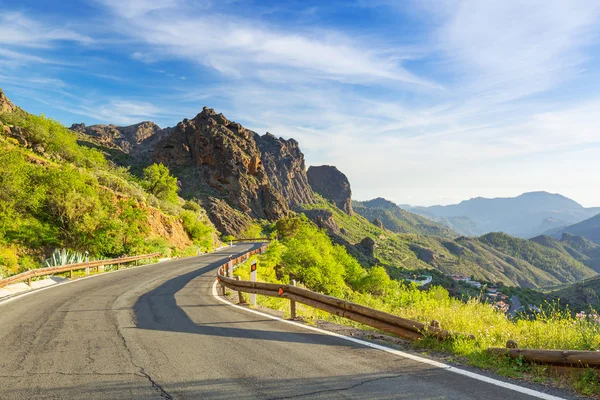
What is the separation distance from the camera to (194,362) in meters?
4.96

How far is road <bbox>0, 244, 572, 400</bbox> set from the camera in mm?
3900

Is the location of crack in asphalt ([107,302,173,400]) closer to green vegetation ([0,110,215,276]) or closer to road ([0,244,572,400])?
road ([0,244,572,400])

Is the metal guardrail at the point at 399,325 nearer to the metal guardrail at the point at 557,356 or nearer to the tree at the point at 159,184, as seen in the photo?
the metal guardrail at the point at 557,356

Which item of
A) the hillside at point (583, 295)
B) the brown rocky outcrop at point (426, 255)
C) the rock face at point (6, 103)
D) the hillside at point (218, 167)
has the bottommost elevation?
the hillside at point (583, 295)

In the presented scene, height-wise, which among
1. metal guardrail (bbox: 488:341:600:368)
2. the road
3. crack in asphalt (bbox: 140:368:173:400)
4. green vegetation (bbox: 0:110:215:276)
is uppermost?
green vegetation (bbox: 0:110:215:276)

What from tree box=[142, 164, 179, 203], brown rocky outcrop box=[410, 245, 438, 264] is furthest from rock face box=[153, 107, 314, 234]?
brown rocky outcrop box=[410, 245, 438, 264]

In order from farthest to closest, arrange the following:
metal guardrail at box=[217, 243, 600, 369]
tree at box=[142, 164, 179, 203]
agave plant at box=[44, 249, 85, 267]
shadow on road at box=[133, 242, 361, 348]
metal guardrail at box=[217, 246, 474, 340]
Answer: tree at box=[142, 164, 179, 203] → agave plant at box=[44, 249, 85, 267] → shadow on road at box=[133, 242, 361, 348] → metal guardrail at box=[217, 246, 474, 340] → metal guardrail at box=[217, 243, 600, 369]

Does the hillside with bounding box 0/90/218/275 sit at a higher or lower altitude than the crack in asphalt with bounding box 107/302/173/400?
higher

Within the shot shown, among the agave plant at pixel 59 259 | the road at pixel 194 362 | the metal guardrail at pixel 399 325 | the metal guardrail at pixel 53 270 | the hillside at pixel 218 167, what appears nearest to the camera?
the road at pixel 194 362

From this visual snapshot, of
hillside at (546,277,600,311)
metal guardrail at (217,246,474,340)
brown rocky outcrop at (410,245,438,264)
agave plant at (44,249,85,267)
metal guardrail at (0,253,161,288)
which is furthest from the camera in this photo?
brown rocky outcrop at (410,245,438,264)

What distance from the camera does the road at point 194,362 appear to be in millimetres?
3900

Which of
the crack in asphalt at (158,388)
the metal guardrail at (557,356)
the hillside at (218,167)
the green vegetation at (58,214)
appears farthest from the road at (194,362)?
the hillside at (218,167)

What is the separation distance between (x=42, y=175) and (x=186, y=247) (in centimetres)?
1689

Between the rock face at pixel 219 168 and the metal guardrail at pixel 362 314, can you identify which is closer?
the metal guardrail at pixel 362 314
